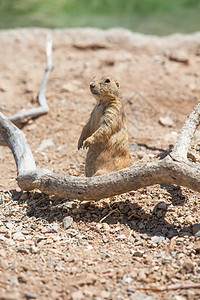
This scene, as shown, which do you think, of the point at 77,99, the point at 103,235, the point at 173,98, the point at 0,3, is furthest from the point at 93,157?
the point at 0,3

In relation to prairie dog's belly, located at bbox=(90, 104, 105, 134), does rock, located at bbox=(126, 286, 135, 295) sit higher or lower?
lower

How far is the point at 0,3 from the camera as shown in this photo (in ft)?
38.3

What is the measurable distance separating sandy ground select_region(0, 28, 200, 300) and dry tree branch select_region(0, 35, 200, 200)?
8.9 inches

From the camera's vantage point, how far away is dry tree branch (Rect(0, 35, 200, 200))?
358 cm

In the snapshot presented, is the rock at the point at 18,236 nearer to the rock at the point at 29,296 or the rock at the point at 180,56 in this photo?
the rock at the point at 29,296

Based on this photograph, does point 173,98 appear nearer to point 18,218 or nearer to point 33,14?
point 18,218

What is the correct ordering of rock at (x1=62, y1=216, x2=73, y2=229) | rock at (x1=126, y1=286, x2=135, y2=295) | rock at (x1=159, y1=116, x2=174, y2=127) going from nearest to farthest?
rock at (x1=126, y1=286, x2=135, y2=295) → rock at (x1=62, y1=216, x2=73, y2=229) → rock at (x1=159, y1=116, x2=174, y2=127)

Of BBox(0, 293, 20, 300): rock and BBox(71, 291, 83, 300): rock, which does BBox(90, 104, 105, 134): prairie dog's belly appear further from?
BBox(0, 293, 20, 300): rock

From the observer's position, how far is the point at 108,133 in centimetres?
433

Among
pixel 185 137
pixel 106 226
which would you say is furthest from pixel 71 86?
pixel 106 226

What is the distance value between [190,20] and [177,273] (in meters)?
9.74

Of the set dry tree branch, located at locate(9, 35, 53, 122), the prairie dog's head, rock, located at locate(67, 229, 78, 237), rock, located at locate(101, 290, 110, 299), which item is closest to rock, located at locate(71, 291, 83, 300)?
rock, located at locate(101, 290, 110, 299)

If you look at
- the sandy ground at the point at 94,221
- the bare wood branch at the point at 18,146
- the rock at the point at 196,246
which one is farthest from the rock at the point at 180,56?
the rock at the point at 196,246

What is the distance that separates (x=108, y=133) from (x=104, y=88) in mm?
533
